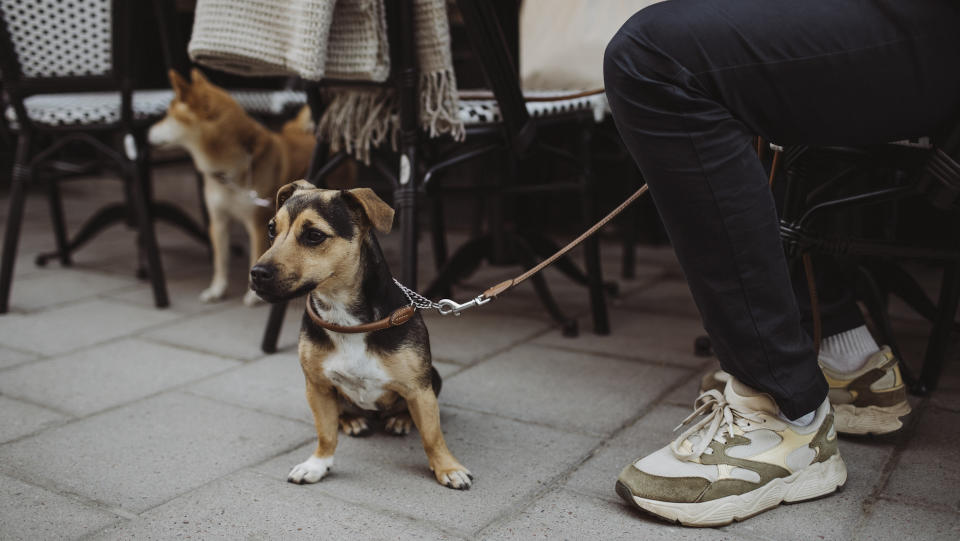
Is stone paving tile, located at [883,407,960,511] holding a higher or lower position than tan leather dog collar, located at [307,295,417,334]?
lower

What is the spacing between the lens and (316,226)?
4.99 ft

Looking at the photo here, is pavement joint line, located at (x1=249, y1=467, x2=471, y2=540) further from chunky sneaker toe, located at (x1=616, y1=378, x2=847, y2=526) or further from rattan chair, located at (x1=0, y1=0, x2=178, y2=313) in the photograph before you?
rattan chair, located at (x1=0, y1=0, x2=178, y2=313)

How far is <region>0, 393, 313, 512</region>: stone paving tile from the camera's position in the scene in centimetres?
170

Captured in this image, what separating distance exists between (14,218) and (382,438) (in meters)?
2.15

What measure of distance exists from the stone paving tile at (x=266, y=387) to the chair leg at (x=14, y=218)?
132cm

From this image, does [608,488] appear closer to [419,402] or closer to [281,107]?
[419,402]

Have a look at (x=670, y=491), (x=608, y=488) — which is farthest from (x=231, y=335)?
(x=670, y=491)

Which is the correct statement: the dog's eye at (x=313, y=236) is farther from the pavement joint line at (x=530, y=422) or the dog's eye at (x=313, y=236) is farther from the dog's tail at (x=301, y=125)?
the dog's tail at (x=301, y=125)

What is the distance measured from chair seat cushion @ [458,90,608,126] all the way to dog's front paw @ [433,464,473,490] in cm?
102

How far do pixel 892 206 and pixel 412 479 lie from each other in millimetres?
1702

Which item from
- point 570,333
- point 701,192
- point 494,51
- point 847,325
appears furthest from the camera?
point 570,333

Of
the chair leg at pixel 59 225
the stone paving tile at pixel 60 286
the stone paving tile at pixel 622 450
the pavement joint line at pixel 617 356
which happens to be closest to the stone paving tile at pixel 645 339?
the pavement joint line at pixel 617 356

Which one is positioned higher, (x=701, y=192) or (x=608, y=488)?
(x=701, y=192)

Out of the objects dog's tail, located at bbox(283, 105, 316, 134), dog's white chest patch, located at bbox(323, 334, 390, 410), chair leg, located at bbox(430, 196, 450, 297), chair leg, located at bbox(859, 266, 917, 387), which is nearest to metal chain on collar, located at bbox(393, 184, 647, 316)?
dog's white chest patch, located at bbox(323, 334, 390, 410)
